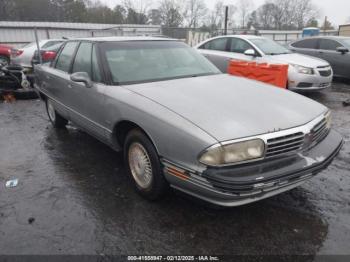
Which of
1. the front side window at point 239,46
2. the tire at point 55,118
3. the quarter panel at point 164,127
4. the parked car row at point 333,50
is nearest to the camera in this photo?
the quarter panel at point 164,127

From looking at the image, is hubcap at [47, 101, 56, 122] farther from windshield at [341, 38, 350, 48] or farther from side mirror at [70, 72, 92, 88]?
windshield at [341, 38, 350, 48]

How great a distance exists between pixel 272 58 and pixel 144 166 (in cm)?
580

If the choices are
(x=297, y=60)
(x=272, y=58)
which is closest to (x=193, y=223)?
(x=272, y=58)

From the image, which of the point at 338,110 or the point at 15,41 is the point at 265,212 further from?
the point at 15,41

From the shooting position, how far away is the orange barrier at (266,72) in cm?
699

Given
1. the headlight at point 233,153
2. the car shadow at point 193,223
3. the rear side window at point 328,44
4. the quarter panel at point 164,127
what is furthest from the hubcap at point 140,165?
the rear side window at point 328,44

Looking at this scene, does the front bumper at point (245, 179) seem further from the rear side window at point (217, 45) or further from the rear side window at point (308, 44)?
the rear side window at point (308, 44)

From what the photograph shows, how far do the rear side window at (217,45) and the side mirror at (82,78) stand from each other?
5853 mm

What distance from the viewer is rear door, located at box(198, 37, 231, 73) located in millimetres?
8520

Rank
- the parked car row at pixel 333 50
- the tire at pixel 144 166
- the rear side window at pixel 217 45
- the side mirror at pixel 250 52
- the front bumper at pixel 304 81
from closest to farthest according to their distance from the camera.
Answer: the tire at pixel 144 166, the front bumper at pixel 304 81, the side mirror at pixel 250 52, the rear side window at pixel 217 45, the parked car row at pixel 333 50

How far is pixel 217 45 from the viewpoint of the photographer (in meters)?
8.96

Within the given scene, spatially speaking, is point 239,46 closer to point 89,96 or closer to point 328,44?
point 328,44

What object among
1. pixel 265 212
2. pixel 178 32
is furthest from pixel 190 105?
pixel 178 32

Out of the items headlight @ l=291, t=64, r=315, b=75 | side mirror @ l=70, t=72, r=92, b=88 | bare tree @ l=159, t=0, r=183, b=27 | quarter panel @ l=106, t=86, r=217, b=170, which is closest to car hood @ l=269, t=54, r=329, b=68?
headlight @ l=291, t=64, r=315, b=75
